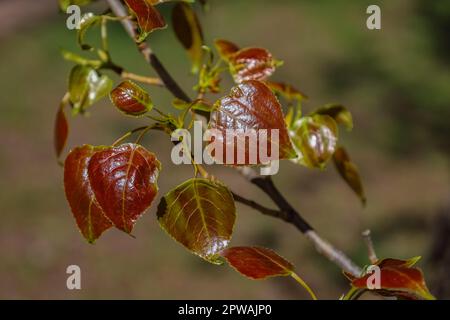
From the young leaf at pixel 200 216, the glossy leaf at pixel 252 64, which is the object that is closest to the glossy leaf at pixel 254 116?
the young leaf at pixel 200 216

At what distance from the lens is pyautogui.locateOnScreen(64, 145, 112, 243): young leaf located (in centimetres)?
78

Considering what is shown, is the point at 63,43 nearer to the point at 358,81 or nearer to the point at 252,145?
the point at 358,81

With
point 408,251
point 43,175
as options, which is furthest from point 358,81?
point 43,175

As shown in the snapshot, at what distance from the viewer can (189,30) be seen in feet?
3.72

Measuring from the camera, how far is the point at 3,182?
369 centimetres

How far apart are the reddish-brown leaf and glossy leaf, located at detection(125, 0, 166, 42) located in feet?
0.84

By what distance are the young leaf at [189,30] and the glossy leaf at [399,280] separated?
0.50 m

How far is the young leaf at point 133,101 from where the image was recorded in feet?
2.61

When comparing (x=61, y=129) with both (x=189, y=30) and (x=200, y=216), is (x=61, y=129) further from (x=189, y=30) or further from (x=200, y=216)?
(x=200, y=216)

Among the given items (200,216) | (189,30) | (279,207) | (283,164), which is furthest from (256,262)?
(283,164)

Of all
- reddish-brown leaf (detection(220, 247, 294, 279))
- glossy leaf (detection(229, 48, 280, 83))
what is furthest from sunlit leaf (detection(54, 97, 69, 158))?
reddish-brown leaf (detection(220, 247, 294, 279))

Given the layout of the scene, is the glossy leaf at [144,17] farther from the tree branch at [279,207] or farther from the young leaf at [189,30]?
the young leaf at [189,30]

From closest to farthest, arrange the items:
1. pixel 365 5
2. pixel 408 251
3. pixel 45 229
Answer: pixel 408 251
pixel 45 229
pixel 365 5

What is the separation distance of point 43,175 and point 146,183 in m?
3.12
